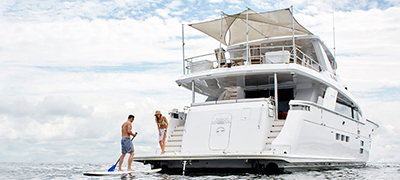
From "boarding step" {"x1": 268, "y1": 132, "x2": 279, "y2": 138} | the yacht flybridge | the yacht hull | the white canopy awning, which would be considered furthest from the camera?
the white canopy awning

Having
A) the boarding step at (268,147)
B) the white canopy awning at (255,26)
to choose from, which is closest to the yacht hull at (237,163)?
the boarding step at (268,147)

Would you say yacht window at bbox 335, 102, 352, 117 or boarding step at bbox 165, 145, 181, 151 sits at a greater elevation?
yacht window at bbox 335, 102, 352, 117

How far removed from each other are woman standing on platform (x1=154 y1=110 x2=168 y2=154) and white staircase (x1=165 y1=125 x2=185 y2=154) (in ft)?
1.19

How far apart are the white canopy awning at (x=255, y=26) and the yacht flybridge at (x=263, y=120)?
46 millimetres

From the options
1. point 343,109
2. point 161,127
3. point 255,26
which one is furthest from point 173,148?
point 255,26

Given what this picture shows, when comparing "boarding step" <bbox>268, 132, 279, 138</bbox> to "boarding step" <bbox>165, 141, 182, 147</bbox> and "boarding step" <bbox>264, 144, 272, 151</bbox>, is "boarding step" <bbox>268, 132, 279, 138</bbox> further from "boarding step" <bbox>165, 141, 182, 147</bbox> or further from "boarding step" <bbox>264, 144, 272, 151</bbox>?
"boarding step" <bbox>165, 141, 182, 147</bbox>

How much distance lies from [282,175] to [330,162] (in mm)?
3401

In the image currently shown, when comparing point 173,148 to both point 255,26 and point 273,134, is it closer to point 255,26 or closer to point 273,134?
point 273,134

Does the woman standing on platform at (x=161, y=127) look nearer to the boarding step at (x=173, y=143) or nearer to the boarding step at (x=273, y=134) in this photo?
the boarding step at (x=173, y=143)

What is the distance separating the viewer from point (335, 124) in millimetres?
13219

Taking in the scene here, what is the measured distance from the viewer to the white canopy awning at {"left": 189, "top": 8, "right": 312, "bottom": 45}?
47.2 feet

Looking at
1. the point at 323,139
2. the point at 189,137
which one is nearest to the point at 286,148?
the point at 323,139

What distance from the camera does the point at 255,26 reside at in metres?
18.2

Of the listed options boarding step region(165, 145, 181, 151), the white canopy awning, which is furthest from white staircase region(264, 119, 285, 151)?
the white canopy awning
